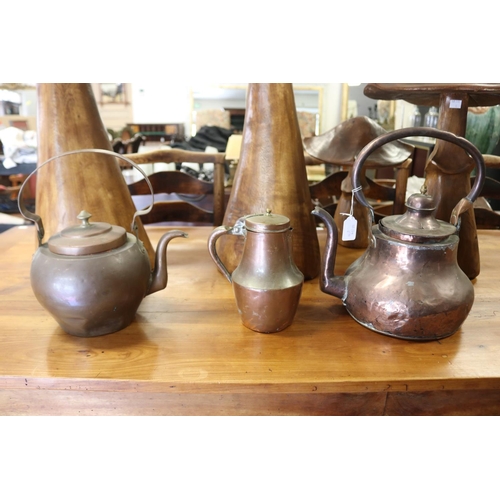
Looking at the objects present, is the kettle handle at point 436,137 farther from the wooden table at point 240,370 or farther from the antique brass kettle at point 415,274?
the wooden table at point 240,370

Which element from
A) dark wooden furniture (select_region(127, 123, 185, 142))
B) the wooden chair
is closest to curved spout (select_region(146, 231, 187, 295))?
the wooden chair

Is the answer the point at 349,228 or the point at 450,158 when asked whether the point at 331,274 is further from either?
the point at 450,158

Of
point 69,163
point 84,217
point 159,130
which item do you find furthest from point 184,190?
point 159,130

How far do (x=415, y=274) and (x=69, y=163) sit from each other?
72 centimetres

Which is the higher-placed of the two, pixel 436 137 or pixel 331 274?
pixel 436 137

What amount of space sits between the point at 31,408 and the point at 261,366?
0.38 meters

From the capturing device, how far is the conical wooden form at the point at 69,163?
860 millimetres

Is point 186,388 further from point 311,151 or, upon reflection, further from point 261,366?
point 311,151

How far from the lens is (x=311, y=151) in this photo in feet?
3.78

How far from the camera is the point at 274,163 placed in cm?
89

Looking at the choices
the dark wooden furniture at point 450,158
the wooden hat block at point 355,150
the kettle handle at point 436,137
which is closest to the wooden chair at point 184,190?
the wooden hat block at point 355,150
